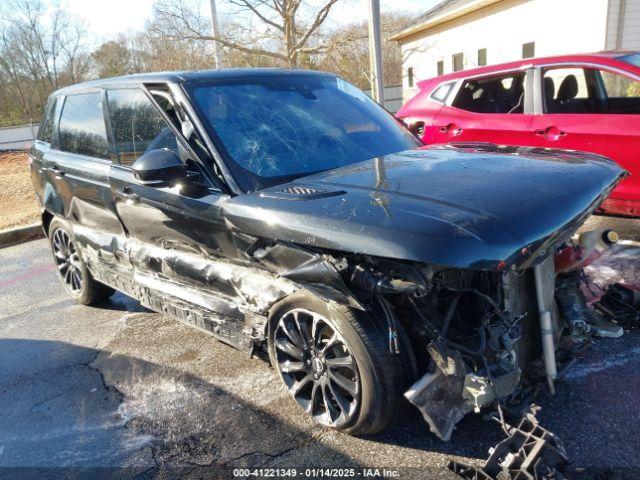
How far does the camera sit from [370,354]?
2416 mm

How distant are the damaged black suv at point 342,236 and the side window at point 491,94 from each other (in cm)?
276

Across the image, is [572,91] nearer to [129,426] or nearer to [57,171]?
[57,171]

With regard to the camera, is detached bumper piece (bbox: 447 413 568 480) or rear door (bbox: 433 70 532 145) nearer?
detached bumper piece (bbox: 447 413 568 480)

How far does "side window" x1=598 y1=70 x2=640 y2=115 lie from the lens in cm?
571

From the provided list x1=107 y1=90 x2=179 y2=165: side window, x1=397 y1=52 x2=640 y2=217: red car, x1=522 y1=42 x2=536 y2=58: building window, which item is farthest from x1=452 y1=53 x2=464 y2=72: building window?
x1=107 y1=90 x2=179 y2=165: side window

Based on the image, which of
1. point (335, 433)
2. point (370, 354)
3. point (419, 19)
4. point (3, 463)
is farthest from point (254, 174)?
point (419, 19)

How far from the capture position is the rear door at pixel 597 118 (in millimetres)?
4906

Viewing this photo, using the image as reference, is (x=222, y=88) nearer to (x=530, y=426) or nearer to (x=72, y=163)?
(x=72, y=163)

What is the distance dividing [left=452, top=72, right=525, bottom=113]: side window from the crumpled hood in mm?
3306

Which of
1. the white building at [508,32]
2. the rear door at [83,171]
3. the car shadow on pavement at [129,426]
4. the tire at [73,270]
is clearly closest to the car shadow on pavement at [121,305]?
the tire at [73,270]

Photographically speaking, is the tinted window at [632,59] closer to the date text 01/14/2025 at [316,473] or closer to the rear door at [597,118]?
the rear door at [597,118]

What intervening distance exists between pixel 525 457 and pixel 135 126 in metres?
3.07

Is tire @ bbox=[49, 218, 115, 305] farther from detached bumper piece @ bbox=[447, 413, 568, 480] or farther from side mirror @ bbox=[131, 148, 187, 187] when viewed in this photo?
detached bumper piece @ bbox=[447, 413, 568, 480]

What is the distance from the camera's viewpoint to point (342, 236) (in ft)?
7.49
